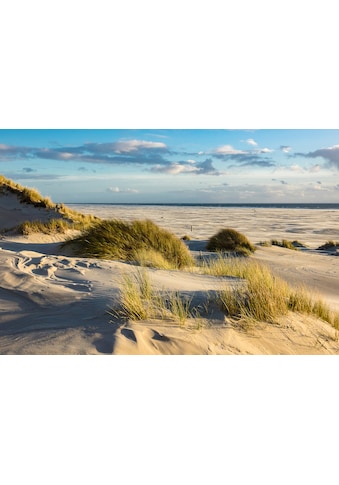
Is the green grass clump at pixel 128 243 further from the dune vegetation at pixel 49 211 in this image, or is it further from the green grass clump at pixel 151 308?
the dune vegetation at pixel 49 211

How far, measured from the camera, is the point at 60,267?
5875 millimetres

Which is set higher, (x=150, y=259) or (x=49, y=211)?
(x=49, y=211)

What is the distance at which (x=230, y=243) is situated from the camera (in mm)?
13922

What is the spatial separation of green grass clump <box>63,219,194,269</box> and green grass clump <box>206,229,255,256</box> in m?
3.78

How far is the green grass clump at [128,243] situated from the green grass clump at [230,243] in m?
3.78

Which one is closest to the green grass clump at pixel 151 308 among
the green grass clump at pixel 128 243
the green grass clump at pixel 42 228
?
the green grass clump at pixel 128 243

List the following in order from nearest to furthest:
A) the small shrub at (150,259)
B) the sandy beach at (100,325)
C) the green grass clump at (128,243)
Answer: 1. the sandy beach at (100,325)
2. the small shrub at (150,259)
3. the green grass clump at (128,243)

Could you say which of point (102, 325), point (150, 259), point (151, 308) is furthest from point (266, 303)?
point (150, 259)

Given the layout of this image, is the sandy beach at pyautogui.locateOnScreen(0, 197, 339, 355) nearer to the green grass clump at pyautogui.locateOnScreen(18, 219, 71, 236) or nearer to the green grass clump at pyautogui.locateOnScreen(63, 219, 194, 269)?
the green grass clump at pyautogui.locateOnScreen(63, 219, 194, 269)

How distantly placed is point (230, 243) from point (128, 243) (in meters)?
5.63

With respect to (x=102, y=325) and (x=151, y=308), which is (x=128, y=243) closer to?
(x=151, y=308)

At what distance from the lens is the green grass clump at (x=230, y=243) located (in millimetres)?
13466

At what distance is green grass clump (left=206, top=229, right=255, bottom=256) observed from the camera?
13466mm

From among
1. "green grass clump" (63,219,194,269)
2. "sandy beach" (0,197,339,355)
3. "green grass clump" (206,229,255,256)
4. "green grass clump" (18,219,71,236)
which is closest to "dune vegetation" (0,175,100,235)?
"green grass clump" (18,219,71,236)
